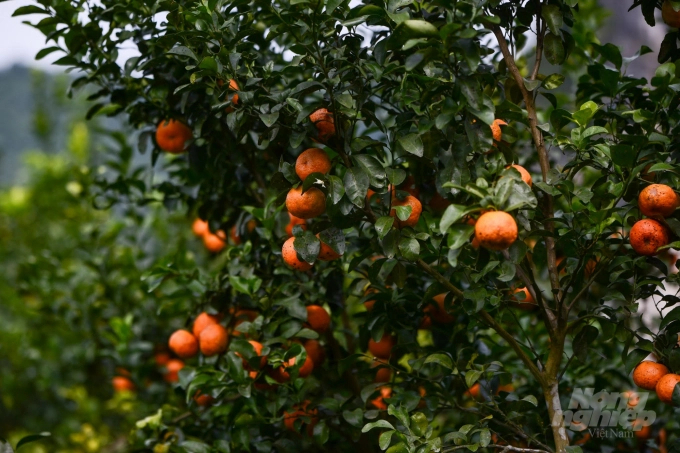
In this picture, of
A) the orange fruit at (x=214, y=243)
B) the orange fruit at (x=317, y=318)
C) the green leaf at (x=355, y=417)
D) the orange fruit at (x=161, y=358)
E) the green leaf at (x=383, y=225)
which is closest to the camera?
the green leaf at (x=383, y=225)

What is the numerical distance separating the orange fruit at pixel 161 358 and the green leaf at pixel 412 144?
49.9 inches

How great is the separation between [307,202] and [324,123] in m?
0.14

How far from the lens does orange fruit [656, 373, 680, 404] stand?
972 mm

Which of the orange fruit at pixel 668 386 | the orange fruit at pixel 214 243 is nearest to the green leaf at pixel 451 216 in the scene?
the orange fruit at pixel 668 386

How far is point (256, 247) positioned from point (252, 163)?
0.56ft

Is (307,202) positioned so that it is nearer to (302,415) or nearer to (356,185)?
(356,185)

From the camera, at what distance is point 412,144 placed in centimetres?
94

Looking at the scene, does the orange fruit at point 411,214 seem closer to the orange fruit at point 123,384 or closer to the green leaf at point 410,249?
the green leaf at point 410,249

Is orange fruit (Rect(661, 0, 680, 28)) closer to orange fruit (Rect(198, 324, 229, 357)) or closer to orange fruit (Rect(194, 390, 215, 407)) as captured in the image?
orange fruit (Rect(198, 324, 229, 357))

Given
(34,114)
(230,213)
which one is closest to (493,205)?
(230,213)

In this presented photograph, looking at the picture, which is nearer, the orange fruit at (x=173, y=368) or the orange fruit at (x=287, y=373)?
the orange fruit at (x=287, y=373)

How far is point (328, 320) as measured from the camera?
4.20 ft

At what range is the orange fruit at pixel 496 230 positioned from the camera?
2.55 feet

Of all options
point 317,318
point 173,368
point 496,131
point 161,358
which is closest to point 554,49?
point 496,131
